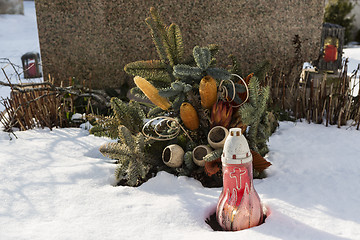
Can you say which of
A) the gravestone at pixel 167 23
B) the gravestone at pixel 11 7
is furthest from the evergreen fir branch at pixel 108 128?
the gravestone at pixel 11 7

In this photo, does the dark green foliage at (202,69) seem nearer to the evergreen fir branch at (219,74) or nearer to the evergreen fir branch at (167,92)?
the evergreen fir branch at (219,74)

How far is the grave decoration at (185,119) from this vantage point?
2.08m

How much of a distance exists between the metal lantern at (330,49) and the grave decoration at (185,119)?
2319mm

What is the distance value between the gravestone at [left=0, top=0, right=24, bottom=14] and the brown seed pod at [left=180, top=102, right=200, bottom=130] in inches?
600

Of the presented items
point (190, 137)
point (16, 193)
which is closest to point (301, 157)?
point (190, 137)

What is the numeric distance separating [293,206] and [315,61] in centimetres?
276

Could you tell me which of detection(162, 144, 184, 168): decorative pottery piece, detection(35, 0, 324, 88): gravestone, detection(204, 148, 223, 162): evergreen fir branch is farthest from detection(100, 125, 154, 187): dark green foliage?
detection(35, 0, 324, 88): gravestone

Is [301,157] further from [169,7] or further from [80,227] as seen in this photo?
[169,7]

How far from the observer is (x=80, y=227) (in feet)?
5.47

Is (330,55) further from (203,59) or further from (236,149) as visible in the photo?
(236,149)

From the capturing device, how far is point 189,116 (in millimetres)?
2133

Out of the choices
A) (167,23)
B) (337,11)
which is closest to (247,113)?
(167,23)

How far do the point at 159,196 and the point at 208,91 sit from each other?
27.5 inches

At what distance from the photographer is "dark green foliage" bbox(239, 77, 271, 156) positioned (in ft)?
6.66
